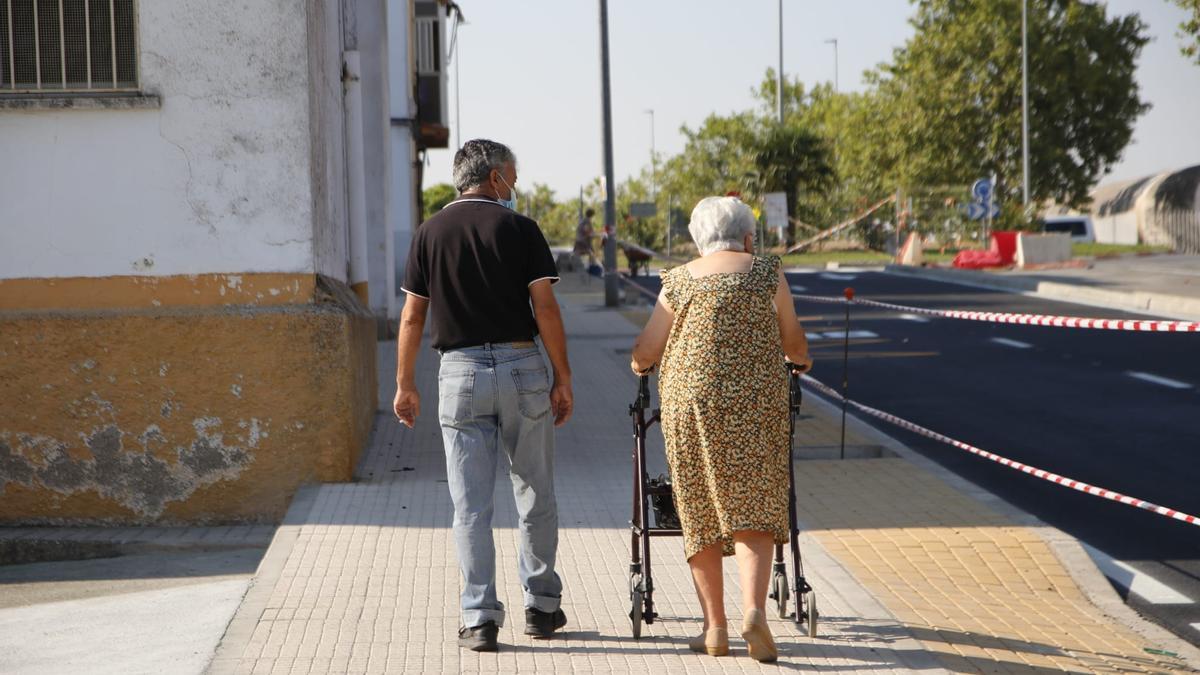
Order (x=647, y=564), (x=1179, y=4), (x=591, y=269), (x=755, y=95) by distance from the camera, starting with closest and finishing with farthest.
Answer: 1. (x=647, y=564)
2. (x=1179, y=4)
3. (x=591, y=269)
4. (x=755, y=95)

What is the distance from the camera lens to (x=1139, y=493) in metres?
9.78

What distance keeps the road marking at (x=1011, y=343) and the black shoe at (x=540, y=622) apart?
13.9m

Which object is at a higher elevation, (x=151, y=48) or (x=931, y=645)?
(x=151, y=48)

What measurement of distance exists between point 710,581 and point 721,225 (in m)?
1.24

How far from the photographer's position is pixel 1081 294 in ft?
90.3

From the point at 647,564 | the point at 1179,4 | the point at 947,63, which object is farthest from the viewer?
the point at 947,63

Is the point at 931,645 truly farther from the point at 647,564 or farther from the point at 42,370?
the point at 42,370

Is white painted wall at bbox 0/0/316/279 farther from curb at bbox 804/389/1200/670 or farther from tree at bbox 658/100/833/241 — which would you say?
tree at bbox 658/100/833/241

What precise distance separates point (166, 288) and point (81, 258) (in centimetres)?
49

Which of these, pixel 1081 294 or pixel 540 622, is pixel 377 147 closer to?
pixel 540 622

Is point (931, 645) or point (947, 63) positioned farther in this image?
point (947, 63)

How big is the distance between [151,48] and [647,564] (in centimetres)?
475

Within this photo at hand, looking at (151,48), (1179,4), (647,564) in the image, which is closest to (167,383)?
(151,48)

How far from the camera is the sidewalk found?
582 cm
